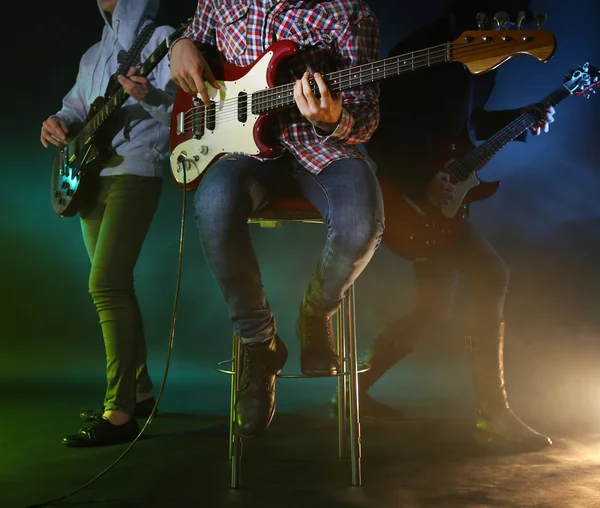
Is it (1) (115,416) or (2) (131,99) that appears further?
(2) (131,99)

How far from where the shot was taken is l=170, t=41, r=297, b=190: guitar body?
1.78m

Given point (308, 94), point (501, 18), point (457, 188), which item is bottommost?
point (457, 188)

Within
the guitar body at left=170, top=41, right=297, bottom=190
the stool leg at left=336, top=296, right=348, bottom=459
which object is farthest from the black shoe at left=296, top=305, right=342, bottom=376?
the guitar body at left=170, top=41, right=297, bottom=190

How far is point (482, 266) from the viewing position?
239 cm

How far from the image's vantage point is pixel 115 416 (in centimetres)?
225

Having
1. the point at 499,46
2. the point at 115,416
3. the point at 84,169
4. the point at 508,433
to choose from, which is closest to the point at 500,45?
the point at 499,46

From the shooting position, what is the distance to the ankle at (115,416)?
7.35 ft

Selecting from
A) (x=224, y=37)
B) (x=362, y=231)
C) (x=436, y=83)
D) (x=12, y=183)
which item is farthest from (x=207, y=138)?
(x=12, y=183)

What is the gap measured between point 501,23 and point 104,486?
165 centimetres

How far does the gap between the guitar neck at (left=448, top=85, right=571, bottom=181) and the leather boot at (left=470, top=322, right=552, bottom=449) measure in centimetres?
60

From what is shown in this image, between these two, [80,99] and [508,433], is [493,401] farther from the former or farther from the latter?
[80,99]

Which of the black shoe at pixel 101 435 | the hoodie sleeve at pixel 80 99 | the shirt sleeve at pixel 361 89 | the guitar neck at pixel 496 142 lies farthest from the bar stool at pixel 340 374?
the hoodie sleeve at pixel 80 99

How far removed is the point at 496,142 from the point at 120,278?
59.6 inches

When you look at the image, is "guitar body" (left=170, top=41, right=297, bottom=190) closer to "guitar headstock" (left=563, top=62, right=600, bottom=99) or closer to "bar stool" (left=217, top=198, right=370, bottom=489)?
"bar stool" (left=217, top=198, right=370, bottom=489)
